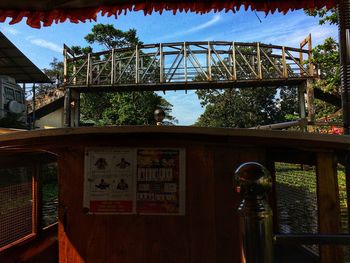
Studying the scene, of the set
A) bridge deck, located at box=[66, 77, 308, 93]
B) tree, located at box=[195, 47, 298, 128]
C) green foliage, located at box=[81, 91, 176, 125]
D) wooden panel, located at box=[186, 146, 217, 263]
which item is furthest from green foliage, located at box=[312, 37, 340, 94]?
tree, located at box=[195, 47, 298, 128]

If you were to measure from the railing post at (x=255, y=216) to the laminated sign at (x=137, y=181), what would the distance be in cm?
147

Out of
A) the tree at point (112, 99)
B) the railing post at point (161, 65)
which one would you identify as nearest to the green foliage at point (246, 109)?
the tree at point (112, 99)

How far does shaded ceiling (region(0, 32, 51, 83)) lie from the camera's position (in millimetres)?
21734

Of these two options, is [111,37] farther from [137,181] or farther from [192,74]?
[137,181]

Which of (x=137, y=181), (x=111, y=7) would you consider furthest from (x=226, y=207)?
(x=111, y=7)

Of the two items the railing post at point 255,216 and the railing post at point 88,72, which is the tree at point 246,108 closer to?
the railing post at point 88,72

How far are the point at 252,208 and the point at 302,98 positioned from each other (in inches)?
1045

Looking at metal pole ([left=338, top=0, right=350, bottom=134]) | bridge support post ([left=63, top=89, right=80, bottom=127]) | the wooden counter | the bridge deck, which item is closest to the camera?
metal pole ([left=338, top=0, right=350, bottom=134])

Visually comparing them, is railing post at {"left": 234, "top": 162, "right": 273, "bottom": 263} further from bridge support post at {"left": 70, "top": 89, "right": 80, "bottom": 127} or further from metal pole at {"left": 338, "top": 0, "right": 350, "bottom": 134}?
bridge support post at {"left": 70, "top": 89, "right": 80, "bottom": 127}

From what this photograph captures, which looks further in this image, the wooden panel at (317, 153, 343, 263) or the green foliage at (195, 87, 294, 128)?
the green foliage at (195, 87, 294, 128)

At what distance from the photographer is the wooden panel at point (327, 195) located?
2939mm

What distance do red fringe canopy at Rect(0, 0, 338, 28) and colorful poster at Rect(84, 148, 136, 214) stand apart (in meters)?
1.10

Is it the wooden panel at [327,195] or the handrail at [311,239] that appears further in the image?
the wooden panel at [327,195]

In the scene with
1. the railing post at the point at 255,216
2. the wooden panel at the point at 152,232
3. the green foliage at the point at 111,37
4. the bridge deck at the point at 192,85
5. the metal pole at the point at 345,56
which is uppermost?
the green foliage at the point at 111,37
